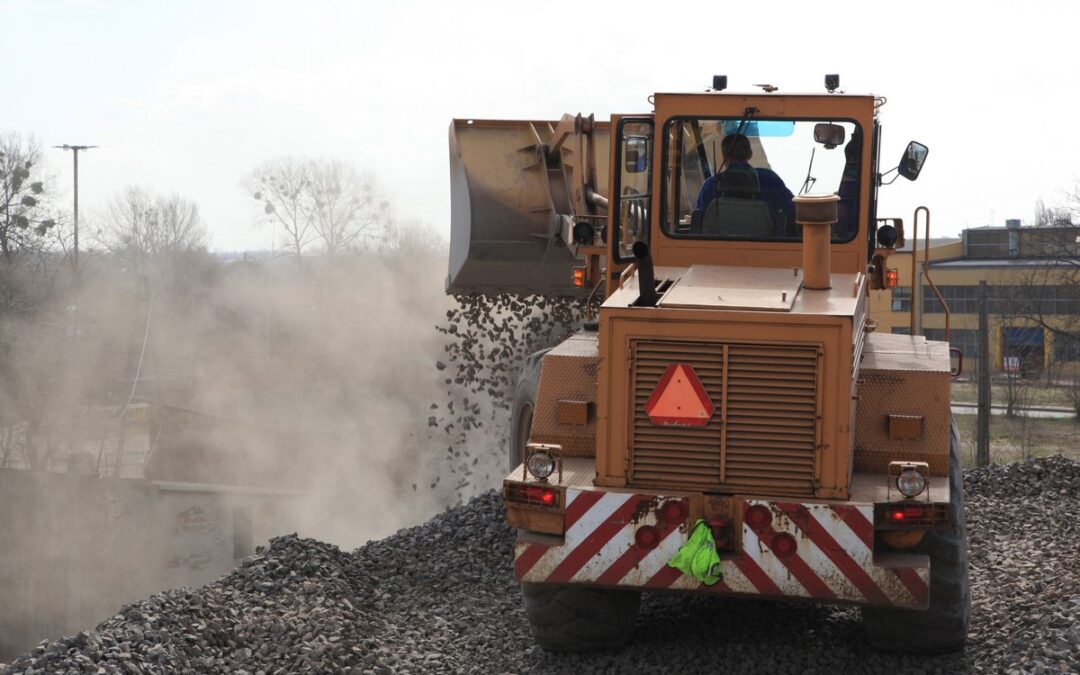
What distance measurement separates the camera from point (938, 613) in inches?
266

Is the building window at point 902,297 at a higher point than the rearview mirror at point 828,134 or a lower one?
lower

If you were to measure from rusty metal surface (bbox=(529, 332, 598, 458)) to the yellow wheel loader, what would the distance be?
1 cm

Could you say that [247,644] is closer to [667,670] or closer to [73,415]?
[667,670]

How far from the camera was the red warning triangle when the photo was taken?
21.2 feet

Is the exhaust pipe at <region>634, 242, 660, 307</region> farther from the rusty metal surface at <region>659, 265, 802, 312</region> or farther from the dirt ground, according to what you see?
the dirt ground

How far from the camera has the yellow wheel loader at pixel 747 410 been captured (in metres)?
6.37

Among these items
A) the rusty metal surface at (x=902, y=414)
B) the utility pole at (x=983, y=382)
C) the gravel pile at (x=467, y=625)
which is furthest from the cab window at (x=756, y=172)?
the utility pole at (x=983, y=382)

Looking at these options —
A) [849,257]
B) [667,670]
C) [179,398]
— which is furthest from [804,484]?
[179,398]

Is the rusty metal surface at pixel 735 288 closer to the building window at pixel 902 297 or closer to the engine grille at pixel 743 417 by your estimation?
the engine grille at pixel 743 417

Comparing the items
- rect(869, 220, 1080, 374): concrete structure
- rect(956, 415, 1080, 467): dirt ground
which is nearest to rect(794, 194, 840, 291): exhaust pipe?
rect(956, 415, 1080, 467): dirt ground

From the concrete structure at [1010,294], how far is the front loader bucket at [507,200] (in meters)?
13.6

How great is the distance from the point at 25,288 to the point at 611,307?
3747cm

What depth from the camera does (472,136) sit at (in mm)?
12047

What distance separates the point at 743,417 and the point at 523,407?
3.51 m
